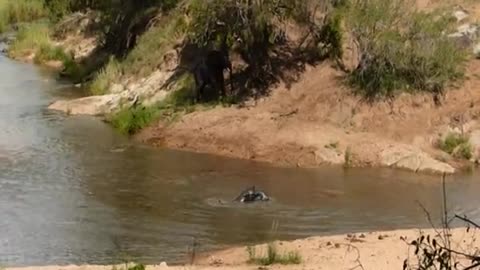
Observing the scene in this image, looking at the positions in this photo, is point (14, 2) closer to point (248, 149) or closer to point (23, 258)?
point (248, 149)

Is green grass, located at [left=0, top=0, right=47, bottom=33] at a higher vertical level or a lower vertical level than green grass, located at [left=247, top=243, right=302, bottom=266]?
A: higher

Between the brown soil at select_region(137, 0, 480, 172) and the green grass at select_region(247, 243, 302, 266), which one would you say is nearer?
the green grass at select_region(247, 243, 302, 266)

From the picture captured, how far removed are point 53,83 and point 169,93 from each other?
8762mm

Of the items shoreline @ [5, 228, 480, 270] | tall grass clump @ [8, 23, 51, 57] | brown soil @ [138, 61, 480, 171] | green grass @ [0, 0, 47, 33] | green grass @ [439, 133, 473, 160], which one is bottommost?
shoreline @ [5, 228, 480, 270]

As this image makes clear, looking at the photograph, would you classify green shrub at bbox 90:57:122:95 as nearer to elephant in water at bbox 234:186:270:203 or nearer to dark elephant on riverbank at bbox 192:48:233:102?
dark elephant on riverbank at bbox 192:48:233:102

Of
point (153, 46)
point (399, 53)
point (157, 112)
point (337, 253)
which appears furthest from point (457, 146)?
point (153, 46)

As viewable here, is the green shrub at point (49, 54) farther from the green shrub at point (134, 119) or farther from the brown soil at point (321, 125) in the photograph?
the brown soil at point (321, 125)

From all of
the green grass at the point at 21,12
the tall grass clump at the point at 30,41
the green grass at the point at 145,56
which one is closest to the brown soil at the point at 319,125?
the green grass at the point at 145,56

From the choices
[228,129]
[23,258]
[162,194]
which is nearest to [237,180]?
[162,194]

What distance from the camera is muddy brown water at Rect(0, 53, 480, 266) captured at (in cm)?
1436

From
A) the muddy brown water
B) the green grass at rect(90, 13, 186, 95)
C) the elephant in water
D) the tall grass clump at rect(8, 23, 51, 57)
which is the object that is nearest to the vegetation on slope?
the green grass at rect(90, 13, 186, 95)

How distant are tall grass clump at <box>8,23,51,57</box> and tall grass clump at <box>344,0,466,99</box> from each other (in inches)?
820

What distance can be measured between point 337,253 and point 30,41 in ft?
108

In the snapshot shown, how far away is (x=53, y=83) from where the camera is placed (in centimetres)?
3444
